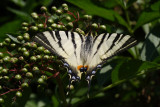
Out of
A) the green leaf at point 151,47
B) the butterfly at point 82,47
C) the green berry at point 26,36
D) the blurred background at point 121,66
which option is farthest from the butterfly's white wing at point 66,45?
the green leaf at point 151,47

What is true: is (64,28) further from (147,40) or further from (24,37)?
(147,40)

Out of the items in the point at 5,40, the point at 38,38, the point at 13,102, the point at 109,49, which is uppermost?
the point at 5,40

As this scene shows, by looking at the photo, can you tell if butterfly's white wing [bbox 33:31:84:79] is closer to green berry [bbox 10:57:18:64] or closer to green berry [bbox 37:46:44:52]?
green berry [bbox 37:46:44:52]

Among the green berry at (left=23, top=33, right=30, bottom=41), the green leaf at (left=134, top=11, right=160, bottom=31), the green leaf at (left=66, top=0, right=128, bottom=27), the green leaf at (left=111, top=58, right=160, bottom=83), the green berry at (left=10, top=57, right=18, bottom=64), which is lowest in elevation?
the green leaf at (left=111, top=58, right=160, bottom=83)

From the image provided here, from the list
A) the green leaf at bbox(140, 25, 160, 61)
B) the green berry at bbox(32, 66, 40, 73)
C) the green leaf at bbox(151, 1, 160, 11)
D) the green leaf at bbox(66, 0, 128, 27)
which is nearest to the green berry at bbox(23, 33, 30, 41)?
the green berry at bbox(32, 66, 40, 73)

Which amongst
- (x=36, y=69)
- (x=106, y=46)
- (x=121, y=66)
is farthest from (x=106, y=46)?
(x=36, y=69)

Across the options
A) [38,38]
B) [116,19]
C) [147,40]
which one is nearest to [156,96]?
[147,40]

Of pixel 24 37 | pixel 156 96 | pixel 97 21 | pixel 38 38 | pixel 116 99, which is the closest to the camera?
pixel 38 38

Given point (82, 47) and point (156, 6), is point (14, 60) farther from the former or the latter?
point (156, 6)
